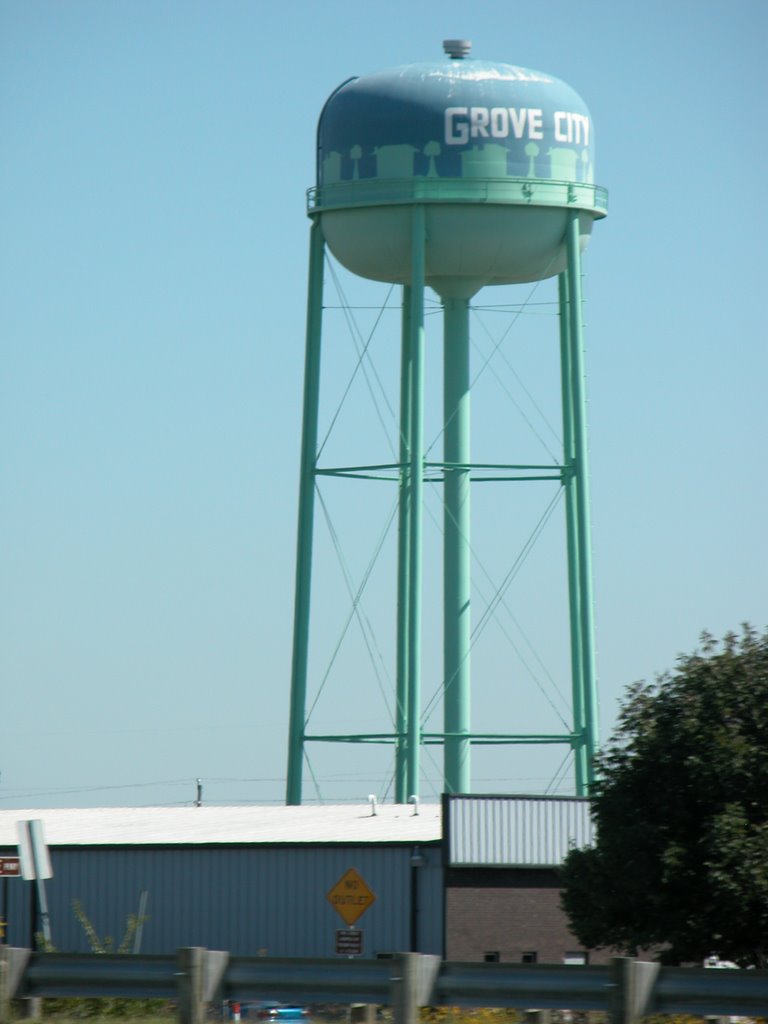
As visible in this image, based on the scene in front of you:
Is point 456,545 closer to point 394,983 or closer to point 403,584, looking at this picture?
point 403,584

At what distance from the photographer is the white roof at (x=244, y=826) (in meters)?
36.3

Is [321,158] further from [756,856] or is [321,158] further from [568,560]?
[756,856]

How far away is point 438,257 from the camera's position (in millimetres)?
41219

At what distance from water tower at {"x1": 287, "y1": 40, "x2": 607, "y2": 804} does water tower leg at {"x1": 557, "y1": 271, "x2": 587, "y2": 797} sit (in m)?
0.02

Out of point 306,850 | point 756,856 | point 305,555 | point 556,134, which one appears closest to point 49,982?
point 756,856

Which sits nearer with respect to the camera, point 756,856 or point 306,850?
point 756,856

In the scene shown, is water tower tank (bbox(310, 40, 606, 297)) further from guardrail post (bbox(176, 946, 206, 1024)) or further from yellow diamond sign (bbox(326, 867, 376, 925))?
guardrail post (bbox(176, 946, 206, 1024))

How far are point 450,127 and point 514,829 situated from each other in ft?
41.0

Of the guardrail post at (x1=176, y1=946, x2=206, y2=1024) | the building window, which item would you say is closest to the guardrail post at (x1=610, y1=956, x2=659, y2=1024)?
the guardrail post at (x1=176, y1=946, x2=206, y2=1024)

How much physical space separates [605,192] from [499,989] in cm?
2795

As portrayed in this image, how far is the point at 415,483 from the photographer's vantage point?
39.9 m

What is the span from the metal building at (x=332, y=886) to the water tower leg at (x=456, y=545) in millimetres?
4238

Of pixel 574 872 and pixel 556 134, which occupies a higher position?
pixel 556 134

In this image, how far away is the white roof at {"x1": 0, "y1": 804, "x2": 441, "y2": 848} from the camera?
36344 mm
